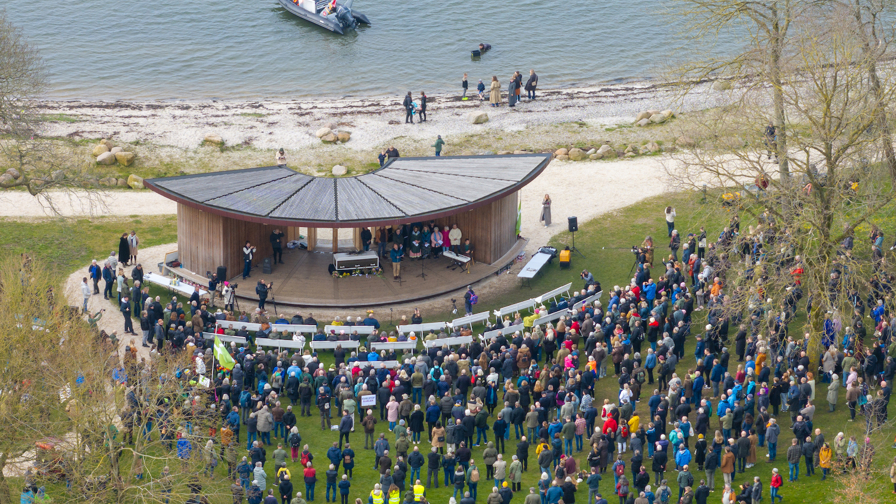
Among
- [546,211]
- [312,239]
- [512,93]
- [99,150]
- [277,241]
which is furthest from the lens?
[512,93]

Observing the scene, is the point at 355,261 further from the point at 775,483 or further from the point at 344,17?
the point at 344,17

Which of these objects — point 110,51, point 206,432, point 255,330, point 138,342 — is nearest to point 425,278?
point 255,330

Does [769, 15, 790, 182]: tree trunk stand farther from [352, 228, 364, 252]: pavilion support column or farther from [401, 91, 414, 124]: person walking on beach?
[401, 91, 414, 124]: person walking on beach

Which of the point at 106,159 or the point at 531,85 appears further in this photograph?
the point at 531,85

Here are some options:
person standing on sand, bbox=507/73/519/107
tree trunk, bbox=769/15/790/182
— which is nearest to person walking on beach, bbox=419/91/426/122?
person standing on sand, bbox=507/73/519/107

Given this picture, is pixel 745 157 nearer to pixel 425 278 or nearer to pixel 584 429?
pixel 584 429

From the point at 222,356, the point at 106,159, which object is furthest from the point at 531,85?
the point at 222,356

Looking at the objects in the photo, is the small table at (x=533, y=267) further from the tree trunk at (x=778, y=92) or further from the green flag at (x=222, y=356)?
the green flag at (x=222, y=356)

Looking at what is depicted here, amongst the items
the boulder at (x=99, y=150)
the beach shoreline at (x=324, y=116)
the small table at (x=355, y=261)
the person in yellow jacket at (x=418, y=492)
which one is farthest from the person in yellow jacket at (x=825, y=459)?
the boulder at (x=99, y=150)
